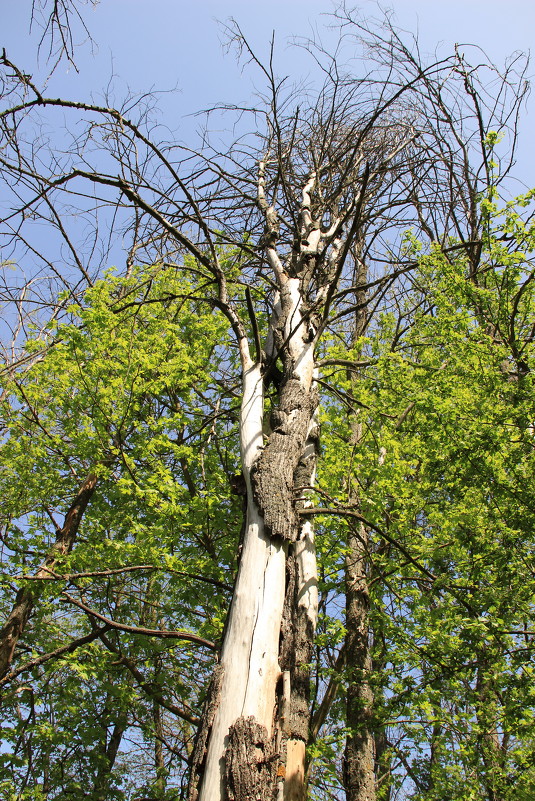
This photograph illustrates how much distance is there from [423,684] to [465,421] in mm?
2274

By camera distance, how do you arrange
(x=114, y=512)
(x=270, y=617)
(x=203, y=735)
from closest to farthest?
1. (x=203, y=735)
2. (x=270, y=617)
3. (x=114, y=512)

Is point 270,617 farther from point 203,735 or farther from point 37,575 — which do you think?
point 37,575

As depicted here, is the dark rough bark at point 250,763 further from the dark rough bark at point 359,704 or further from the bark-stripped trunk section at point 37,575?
the bark-stripped trunk section at point 37,575

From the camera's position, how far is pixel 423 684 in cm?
473

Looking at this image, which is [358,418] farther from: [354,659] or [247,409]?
[354,659]

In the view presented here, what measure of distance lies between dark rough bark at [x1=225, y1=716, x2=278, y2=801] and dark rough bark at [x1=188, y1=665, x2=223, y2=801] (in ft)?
0.51

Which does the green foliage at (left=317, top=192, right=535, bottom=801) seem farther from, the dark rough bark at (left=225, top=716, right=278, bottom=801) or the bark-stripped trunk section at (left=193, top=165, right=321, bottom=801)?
the dark rough bark at (left=225, top=716, right=278, bottom=801)

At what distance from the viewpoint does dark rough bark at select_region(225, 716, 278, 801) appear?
2365 millimetres

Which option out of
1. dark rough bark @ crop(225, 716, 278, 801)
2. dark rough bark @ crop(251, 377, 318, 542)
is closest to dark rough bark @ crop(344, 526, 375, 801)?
dark rough bark @ crop(251, 377, 318, 542)

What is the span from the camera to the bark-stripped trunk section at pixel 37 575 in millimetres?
5996

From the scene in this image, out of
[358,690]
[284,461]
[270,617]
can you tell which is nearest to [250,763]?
[270,617]

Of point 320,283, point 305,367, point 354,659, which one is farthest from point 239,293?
point 354,659

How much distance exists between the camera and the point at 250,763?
2420mm

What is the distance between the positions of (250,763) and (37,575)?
14.2 feet
